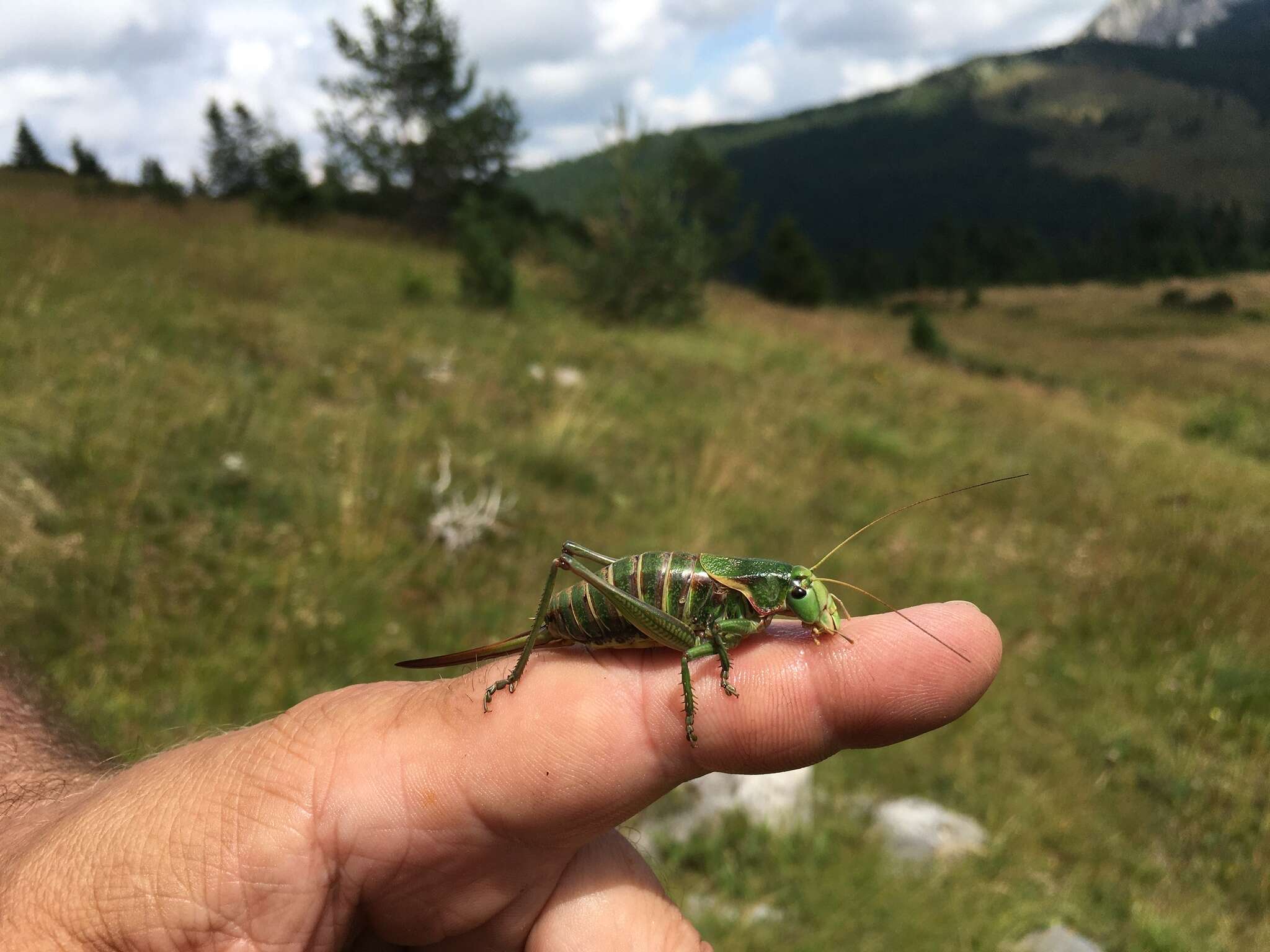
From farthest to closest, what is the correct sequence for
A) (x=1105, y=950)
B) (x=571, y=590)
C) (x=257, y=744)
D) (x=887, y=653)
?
(x=1105, y=950) < (x=571, y=590) < (x=887, y=653) < (x=257, y=744)

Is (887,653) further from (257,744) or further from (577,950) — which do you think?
(257,744)

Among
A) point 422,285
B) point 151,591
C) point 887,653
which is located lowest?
point 151,591

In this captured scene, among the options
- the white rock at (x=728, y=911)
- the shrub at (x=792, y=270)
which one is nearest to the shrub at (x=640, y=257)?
the white rock at (x=728, y=911)

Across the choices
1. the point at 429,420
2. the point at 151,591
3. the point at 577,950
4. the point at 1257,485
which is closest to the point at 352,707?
the point at 577,950

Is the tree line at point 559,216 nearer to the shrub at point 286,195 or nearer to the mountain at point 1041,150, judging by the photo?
the shrub at point 286,195

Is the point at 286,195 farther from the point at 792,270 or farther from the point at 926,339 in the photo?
the point at 792,270
